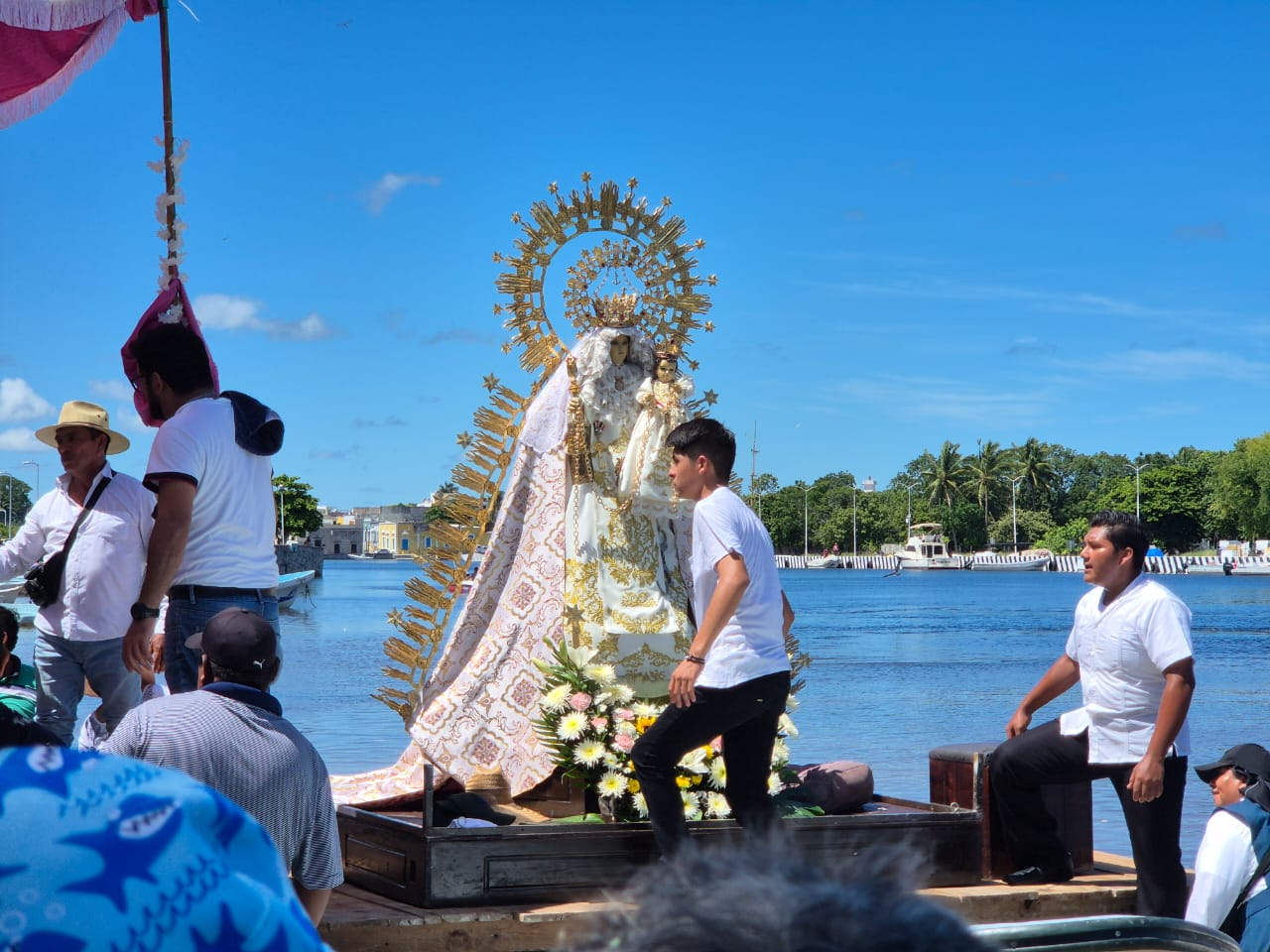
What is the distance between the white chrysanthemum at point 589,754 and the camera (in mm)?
6090

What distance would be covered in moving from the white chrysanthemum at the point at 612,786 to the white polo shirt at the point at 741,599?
43.2 inches

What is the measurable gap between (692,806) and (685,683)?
3.84ft

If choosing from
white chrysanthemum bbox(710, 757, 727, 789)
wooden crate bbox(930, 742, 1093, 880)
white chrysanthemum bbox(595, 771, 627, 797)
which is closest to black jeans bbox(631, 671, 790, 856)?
white chrysanthemum bbox(595, 771, 627, 797)

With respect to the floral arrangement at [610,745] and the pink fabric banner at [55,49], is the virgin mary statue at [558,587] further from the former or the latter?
the pink fabric banner at [55,49]

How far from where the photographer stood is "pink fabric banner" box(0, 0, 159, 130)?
5527 millimetres

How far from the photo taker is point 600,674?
6.40 metres

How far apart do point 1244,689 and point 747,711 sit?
22.4 metres

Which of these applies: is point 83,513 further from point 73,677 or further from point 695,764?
point 695,764

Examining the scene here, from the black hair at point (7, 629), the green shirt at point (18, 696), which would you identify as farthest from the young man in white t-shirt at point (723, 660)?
the black hair at point (7, 629)

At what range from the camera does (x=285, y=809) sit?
3803mm

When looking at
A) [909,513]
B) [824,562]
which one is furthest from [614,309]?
[824,562]

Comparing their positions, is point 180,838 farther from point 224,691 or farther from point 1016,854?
point 1016,854

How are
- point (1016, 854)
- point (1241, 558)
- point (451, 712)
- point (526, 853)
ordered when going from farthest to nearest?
point (1241, 558) → point (451, 712) → point (1016, 854) → point (526, 853)

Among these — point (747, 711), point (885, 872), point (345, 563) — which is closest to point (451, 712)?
point (747, 711)
